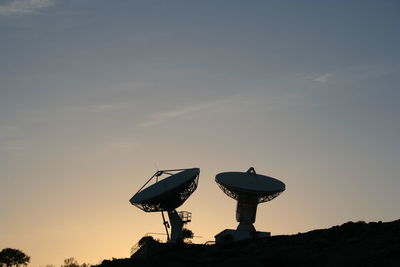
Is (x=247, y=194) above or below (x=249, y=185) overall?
below

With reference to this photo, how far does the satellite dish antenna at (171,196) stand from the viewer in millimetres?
95188

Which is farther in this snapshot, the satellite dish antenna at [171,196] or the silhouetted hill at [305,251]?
the satellite dish antenna at [171,196]

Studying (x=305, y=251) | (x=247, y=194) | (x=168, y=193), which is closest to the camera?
(x=305, y=251)

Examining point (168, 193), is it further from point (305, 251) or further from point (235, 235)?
point (305, 251)

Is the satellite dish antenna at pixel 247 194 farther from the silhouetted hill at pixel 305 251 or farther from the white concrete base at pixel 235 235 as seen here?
the silhouetted hill at pixel 305 251

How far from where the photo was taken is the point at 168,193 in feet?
312

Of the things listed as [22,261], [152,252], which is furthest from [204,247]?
[22,261]

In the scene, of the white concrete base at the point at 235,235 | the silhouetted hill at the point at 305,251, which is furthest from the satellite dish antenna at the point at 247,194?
the silhouetted hill at the point at 305,251

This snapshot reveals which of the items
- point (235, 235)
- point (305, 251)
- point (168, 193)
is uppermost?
point (168, 193)

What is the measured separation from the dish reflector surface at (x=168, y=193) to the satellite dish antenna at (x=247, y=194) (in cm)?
653

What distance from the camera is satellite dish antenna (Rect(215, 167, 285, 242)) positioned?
10100 cm

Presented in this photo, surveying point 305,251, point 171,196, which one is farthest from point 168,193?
point 305,251

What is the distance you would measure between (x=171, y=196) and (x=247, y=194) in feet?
36.3

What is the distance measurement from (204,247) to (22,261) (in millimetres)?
44626
